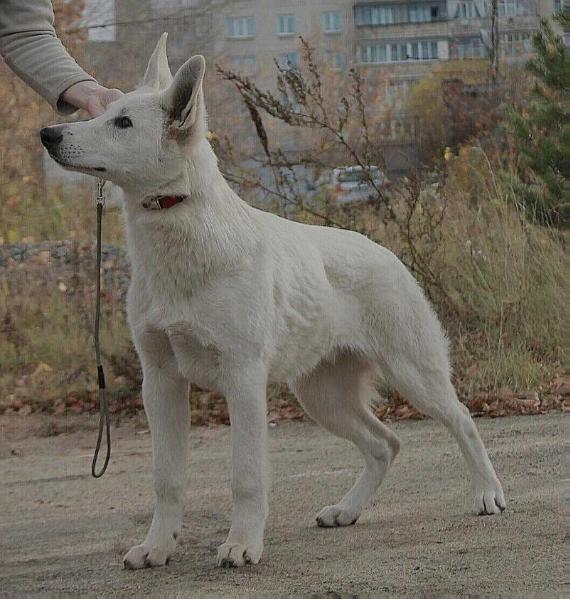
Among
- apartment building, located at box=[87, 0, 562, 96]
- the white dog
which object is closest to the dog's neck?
the white dog

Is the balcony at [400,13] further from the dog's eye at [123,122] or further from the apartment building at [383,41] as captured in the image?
the dog's eye at [123,122]

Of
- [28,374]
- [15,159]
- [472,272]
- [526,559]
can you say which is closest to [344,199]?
[472,272]

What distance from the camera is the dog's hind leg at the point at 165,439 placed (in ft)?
13.1

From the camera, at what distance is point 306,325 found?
14.1ft

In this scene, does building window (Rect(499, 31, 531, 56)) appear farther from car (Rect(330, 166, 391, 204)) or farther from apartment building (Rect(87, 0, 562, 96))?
car (Rect(330, 166, 391, 204))

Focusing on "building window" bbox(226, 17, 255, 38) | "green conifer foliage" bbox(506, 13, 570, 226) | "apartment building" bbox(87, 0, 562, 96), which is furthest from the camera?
"building window" bbox(226, 17, 255, 38)

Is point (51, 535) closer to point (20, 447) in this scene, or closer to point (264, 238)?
point (264, 238)

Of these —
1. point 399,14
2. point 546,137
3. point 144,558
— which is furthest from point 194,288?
point 399,14

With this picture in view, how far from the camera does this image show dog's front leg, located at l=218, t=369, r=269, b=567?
3.86 meters

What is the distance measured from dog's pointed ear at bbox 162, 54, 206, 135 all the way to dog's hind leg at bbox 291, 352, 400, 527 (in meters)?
1.41

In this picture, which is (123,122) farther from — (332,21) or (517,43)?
(517,43)

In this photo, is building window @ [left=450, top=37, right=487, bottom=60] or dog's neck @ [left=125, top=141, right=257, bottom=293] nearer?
dog's neck @ [left=125, top=141, right=257, bottom=293]

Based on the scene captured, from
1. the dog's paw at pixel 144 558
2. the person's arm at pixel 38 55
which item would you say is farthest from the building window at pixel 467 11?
the dog's paw at pixel 144 558

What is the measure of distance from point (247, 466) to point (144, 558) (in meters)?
0.49
